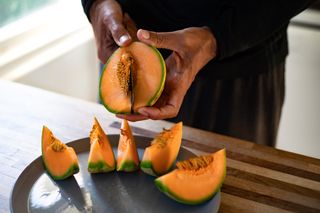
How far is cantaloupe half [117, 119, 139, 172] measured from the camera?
0.71 m

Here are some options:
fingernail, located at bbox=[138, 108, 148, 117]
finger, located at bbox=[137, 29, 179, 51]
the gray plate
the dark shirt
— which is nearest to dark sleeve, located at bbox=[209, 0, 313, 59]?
the dark shirt

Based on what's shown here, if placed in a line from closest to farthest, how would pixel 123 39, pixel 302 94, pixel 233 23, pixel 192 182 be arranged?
1. pixel 192 182
2. pixel 123 39
3. pixel 233 23
4. pixel 302 94

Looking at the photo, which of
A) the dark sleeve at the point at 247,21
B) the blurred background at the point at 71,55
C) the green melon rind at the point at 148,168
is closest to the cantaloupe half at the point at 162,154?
the green melon rind at the point at 148,168

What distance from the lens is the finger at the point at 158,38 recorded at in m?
0.72

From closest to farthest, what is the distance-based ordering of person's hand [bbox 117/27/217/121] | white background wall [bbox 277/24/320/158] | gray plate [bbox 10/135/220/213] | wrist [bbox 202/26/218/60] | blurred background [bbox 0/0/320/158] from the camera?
1. gray plate [bbox 10/135/220/213]
2. person's hand [bbox 117/27/217/121]
3. wrist [bbox 202/26/218/60]
4. blurred background [bbox 0/0/320/158]
5. white background wall [bbox 277/24/320/158]

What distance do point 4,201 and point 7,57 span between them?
0.85 metres

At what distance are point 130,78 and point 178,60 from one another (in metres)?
0.11

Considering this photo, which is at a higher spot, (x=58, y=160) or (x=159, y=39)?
(x=159, y=39)

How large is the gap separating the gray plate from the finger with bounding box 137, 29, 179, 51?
225 mm

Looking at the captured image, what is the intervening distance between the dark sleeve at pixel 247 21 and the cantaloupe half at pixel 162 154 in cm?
24

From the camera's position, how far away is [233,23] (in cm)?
88

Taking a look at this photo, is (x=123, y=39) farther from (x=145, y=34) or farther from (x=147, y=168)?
(x=147, y=168)

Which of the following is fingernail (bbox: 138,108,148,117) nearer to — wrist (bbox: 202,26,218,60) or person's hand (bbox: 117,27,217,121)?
person's hand (bbox: 117,27,217,121)

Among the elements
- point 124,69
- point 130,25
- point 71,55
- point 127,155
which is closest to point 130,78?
point 124,69
